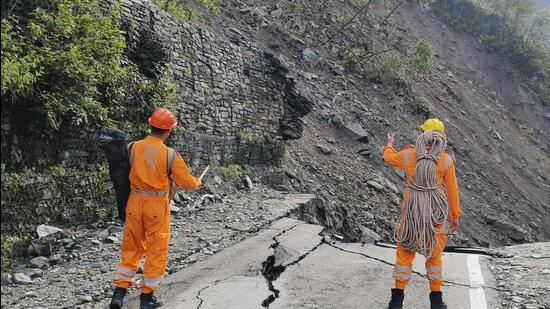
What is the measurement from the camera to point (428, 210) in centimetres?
454

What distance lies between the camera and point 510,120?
112 feet

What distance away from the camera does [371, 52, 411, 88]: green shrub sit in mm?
23828

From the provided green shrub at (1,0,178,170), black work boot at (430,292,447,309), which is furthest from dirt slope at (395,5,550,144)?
black work boot at (430,292,447,309)

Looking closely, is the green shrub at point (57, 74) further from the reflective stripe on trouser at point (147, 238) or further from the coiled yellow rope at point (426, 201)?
the coiled yellow rope at point (426, 201)

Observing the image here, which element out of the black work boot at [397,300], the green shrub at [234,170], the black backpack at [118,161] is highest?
the green shrub at [234,170]

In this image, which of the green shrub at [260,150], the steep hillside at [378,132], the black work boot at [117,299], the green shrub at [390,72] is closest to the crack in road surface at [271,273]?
the black work boot at [117,299]

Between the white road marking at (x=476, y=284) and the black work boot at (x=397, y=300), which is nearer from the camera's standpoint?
the black work boot at (x=397, y=300)

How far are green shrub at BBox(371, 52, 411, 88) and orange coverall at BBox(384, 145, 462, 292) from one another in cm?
1980

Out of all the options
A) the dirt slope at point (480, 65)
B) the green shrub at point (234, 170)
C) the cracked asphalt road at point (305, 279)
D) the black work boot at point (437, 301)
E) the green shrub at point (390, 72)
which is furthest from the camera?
the dirt slope at point (480, 65)

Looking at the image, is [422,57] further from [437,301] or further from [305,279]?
[437,301]

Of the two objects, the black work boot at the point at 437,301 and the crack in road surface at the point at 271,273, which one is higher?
the black work boot at the point at 437,301

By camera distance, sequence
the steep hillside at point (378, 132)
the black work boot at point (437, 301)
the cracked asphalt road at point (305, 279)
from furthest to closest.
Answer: the steep hillside at point (378, 132) → the cracked asphalt road at point (305, 279) → the black work boot at point (437, 301)

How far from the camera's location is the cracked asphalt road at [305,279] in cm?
461

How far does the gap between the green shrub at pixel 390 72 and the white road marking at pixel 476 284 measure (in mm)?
17886
